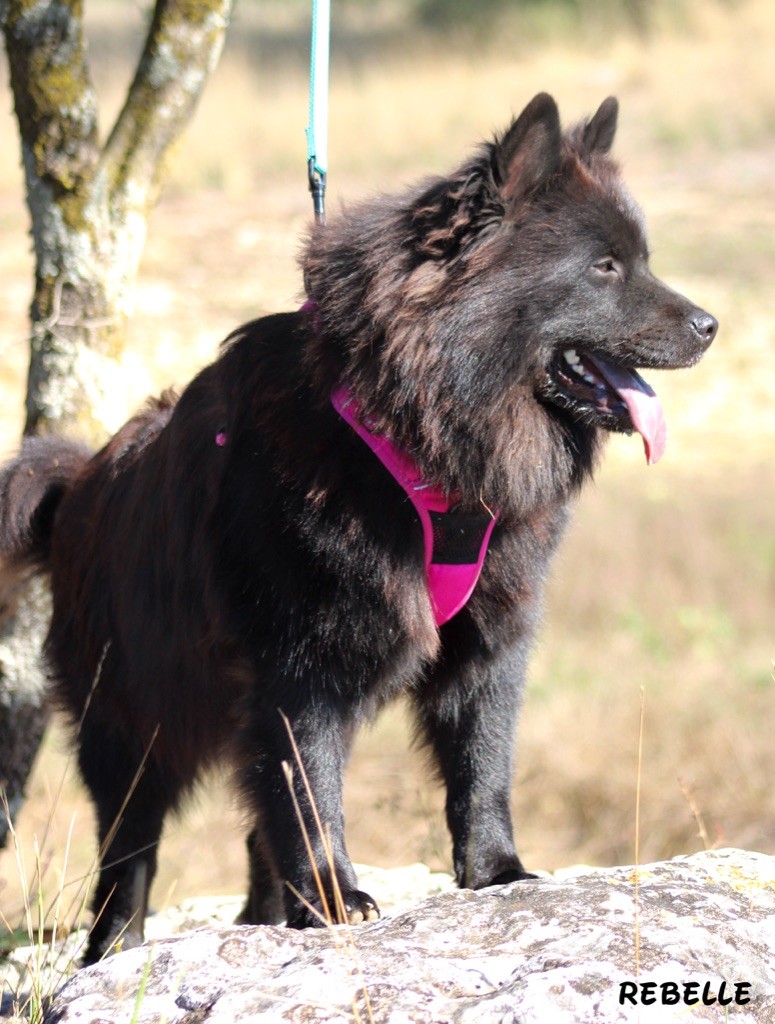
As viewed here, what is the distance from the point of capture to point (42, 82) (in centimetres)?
422

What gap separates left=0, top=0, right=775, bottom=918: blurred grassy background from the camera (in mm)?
7676

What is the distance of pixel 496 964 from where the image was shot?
2.34 meters

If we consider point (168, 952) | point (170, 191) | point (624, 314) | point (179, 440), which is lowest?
point (168, 952)

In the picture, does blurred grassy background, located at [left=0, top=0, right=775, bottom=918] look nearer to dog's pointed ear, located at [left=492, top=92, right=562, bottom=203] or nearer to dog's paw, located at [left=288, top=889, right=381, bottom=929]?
dog's paw, located at [left=288, top=889, right=381, bottom=929]

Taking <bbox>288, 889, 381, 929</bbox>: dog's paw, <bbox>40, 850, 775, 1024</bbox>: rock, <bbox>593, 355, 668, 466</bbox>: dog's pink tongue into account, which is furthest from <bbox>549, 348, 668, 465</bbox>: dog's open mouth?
<bbox>288, 889, 381, 929</bbox>: dog's paw

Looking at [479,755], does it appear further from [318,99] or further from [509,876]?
[318,99]

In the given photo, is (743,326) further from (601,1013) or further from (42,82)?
(601,1013)

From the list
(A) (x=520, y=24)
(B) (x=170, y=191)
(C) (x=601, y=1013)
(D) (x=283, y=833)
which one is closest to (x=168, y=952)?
(D) (x=283, y=833)

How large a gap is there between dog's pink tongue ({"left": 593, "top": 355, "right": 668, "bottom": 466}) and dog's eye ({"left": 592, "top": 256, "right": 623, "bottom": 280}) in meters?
0.21

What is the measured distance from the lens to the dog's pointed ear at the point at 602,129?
3.31 m

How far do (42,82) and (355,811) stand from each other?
511cm

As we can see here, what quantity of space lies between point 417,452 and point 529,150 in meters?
0.79

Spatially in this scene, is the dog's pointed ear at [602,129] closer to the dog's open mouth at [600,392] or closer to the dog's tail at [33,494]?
the dog's open mouth at [600,392]

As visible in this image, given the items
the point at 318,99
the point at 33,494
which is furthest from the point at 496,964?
the point at 318,99
